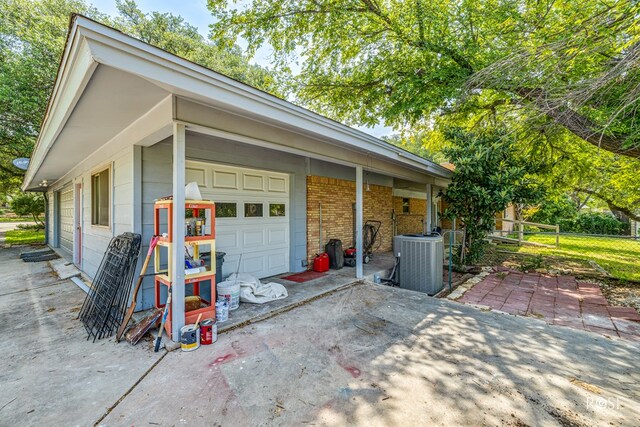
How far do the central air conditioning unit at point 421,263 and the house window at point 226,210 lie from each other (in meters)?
3.35

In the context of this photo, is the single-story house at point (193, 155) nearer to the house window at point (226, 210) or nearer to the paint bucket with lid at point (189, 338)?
the house window at point (226, 210)

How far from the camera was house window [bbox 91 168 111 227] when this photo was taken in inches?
199

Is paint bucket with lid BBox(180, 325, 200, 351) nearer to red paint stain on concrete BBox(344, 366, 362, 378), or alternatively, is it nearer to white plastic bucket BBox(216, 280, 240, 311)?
white plastic bucket BBox(216, 280, 240, 311)

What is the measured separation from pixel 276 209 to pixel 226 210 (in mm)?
1178

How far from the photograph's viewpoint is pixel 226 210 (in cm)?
491

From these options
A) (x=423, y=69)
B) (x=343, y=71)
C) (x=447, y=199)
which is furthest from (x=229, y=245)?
(x=343, y=71)

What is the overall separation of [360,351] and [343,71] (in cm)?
892

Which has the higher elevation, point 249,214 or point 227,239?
point 249,214

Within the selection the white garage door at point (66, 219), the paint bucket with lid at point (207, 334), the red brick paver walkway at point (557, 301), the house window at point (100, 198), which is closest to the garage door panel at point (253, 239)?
the paint bucket with lid at point (207, 334)

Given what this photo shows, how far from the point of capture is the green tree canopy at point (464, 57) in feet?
12.6

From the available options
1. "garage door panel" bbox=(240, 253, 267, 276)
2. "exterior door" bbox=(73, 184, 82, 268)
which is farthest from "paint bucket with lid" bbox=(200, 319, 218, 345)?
"exterior door" bbox=(73, 184, 82, 268)

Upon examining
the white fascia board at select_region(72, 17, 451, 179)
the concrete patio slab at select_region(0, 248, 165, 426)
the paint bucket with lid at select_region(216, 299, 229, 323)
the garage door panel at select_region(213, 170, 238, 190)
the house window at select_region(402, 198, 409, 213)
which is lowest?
the concrete patio slab at select_region(0, 248, 165, 426)

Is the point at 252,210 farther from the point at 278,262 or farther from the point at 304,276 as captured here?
the point at 304,276

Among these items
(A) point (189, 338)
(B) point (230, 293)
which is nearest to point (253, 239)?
(B) point (230, 293)
